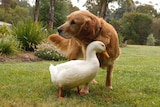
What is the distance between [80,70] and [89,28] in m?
0.61

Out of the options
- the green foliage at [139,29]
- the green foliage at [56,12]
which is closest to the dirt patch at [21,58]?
the green foliage at [56,12]

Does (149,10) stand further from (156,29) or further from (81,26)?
(81,26)

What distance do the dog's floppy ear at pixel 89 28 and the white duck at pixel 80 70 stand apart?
14 cm

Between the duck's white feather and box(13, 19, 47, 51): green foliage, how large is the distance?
7.59 meters

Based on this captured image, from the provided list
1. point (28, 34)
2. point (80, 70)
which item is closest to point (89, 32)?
point (80, 70)

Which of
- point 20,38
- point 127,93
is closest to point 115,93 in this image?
point 127,93

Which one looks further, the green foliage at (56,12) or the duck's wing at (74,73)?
the green foliage at (56,12)

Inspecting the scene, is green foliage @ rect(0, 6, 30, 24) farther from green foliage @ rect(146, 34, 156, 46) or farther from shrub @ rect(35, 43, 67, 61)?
shrub @ rect(35, 43, 67, 61)

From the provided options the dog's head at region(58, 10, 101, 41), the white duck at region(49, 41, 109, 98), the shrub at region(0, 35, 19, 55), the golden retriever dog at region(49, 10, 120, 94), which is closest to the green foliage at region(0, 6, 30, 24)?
the shrub at region(0, 35, 19, 55)

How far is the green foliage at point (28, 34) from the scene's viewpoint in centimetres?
1155

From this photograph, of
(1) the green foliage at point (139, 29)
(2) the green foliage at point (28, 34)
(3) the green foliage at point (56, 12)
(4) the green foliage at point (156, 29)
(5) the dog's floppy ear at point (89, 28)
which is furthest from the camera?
(1) the green foliage at point (139, 29)

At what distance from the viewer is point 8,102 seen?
3.72 m

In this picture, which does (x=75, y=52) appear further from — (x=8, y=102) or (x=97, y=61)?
(x=8, y=102)

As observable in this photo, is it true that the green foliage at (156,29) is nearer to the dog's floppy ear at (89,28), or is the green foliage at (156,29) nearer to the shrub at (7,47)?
the shrub at (7,47)
